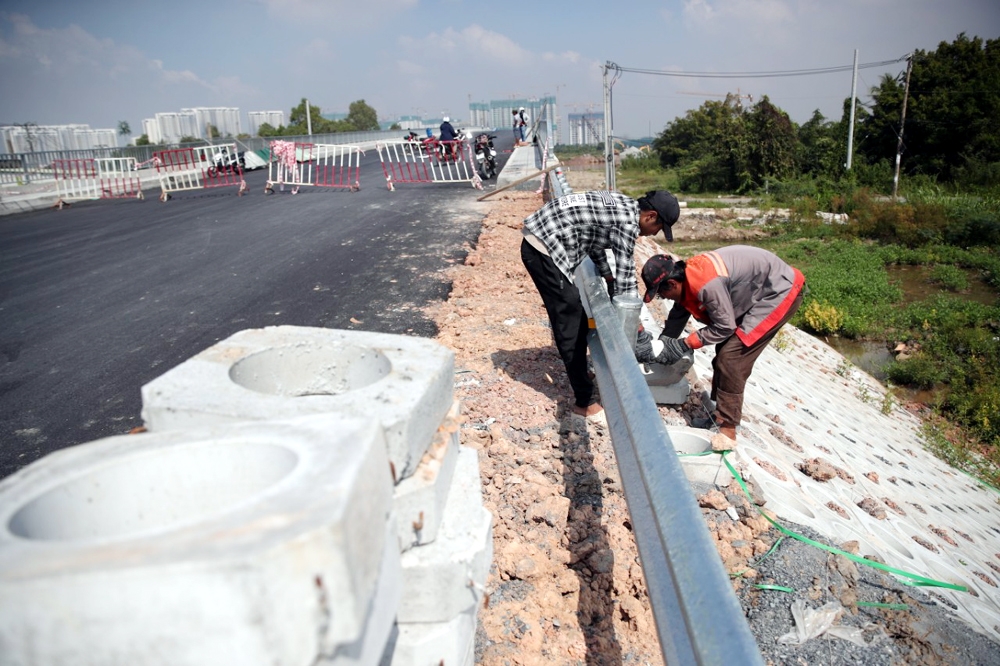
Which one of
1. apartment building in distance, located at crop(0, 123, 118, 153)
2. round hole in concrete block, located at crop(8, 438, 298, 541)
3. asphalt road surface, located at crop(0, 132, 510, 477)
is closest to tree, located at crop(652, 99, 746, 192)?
asphalt road surface, located at crop(0, 132, 510, 477)

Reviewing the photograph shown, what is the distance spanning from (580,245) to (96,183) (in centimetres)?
1781

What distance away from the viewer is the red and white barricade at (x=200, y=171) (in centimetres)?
1752

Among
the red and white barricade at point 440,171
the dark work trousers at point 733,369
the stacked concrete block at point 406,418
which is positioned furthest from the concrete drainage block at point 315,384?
the red and white barricade at point 440,171

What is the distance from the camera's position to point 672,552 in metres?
1.53

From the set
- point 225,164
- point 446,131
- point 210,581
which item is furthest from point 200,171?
point 210,581

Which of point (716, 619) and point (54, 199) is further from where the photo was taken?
point (54, 199)

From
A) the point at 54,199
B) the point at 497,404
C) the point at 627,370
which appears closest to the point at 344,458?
the point at 627,370

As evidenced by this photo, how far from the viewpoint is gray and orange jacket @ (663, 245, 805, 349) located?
4.39 m

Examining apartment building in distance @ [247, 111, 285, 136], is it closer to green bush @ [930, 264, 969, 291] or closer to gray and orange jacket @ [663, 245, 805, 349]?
green bush @ [930, 264, 969, 291]

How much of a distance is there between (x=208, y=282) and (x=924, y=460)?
8016 mm

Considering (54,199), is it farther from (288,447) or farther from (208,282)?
(288,447)

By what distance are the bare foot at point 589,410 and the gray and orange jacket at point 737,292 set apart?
2.44 feet

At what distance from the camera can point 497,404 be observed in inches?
173

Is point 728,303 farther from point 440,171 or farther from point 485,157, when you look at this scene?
point 440,171
